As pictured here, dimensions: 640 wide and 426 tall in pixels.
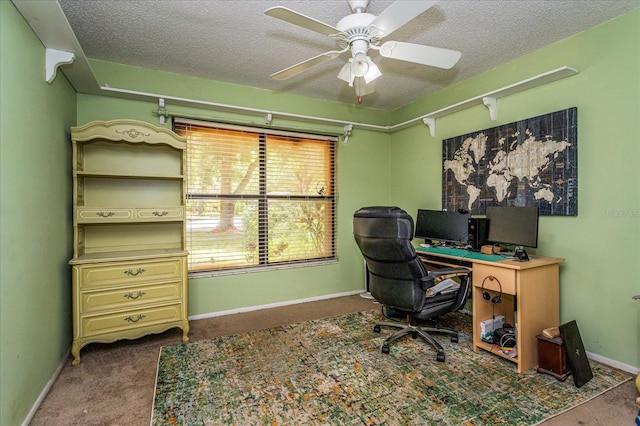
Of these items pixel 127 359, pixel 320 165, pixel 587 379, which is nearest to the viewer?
pixel 587 379

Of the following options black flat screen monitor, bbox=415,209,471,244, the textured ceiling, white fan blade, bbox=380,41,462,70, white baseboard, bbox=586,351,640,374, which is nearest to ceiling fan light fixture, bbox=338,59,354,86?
white fan blade, bbox=380,41,462,70

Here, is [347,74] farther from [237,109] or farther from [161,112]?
[161,112]

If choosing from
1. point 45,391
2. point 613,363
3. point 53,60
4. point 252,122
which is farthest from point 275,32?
point 613,363

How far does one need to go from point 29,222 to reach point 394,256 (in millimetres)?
2311

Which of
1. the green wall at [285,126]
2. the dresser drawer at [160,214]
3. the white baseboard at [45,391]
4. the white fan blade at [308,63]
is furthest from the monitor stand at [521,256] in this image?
the white baseboard at [45,391]

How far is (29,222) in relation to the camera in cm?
179

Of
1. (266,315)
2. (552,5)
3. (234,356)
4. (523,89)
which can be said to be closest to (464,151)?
(523,89)

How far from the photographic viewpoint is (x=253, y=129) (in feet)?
11.5

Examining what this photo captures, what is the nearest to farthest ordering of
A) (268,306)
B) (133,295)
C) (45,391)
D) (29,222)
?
(29,222) < (45,391) < (133,295) < (268,306)

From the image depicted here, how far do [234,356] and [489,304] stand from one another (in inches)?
83.7

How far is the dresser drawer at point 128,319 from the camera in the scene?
7.69ft

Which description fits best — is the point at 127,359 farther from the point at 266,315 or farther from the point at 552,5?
the point at 552,5

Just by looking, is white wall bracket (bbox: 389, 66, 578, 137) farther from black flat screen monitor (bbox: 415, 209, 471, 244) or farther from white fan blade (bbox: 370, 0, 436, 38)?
white fan blade (bbox: 370, 0, 436, 38)

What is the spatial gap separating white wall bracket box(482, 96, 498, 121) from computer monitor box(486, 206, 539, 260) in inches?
37.5
